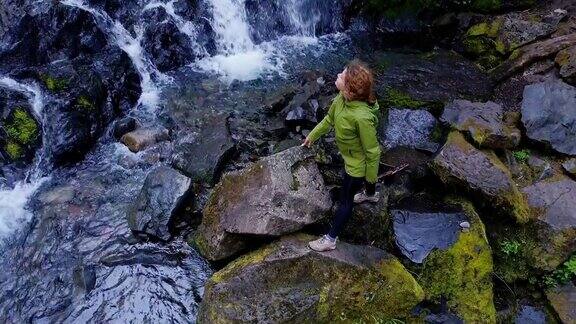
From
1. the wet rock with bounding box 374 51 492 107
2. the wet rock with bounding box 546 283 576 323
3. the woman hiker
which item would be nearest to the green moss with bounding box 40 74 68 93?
the woman hiker

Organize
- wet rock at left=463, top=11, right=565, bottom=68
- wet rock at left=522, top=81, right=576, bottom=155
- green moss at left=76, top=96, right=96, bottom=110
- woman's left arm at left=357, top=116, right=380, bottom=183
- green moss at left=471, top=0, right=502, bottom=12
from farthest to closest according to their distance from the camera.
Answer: green moss at left=471, top=0, right=502, bottom=12 < wet rock at left=463, top=11, right=565, bottom=68 < green moss at left=76, top=96, right=96, bottom=110 < wet rock at left=522, top=81, right=576, bottom=155 < woman's left arm at left=357, top=116, right=380, bottom=183

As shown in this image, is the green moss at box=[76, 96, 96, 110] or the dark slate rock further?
the green moss at box=[76, 96, 96, 110]

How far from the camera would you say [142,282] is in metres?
6.14

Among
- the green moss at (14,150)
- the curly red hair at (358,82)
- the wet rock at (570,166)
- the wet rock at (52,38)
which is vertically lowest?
the wet rock at (570,166)

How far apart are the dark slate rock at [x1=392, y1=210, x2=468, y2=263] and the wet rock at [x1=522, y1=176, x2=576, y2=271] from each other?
3.15 feet

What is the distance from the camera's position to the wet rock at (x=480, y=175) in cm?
609

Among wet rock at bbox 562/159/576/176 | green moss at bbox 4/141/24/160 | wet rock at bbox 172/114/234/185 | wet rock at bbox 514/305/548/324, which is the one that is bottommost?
wet rock at bbox 514/305/548/324

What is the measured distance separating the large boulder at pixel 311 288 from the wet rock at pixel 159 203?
1609mm

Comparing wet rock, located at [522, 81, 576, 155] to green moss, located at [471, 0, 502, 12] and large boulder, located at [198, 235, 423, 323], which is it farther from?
green moss, located at [471, 0, 502, 12]

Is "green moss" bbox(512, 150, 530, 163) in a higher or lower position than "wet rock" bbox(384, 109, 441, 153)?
lower

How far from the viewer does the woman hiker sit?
476 centimetres

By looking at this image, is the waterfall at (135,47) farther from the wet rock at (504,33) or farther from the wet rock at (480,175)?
the wet rock at (504,33)

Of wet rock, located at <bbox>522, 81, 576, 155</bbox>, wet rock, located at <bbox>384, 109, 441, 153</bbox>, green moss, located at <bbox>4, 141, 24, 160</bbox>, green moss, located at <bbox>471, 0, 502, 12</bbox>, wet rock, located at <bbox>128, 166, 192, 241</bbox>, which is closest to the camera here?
wet rock, located at <bbox>128, 166, 192, 241</bbox>

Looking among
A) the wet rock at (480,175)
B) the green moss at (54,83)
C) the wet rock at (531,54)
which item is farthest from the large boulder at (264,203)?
the wet rock at (531,54)
